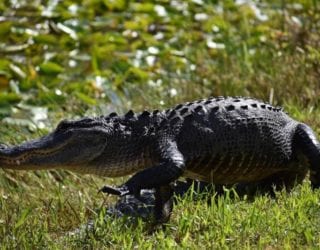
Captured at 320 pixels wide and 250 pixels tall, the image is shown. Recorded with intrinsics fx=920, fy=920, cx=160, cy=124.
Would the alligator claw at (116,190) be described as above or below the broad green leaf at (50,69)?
above

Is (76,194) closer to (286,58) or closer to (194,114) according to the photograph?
(194,114)

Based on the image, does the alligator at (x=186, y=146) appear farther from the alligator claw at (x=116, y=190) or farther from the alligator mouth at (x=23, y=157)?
the alligator claw at (x=116, y=190)

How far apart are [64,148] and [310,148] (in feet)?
4.46

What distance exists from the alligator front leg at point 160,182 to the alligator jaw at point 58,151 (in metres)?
0.42

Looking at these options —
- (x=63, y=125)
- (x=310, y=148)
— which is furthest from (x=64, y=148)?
(x=310, y=148)

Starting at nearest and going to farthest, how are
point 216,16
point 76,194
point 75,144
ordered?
point 75,144 → point 76,194 → point 216,16

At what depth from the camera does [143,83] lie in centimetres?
805

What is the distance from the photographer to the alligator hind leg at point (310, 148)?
5070 mm

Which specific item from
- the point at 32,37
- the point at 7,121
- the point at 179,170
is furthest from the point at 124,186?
the point at 32,37

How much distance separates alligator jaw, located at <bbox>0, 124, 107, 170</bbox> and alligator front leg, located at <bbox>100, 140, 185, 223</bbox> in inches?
16.6

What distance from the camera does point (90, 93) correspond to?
8117mm

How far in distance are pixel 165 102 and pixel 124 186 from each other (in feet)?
8.76

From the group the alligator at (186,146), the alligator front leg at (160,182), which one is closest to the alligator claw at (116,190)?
the alligator front leg at (160,182)

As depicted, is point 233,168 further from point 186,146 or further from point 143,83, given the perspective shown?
point 143,83
